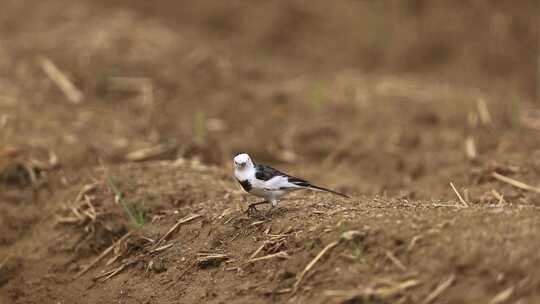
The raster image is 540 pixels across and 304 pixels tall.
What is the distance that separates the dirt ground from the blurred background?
0.03m

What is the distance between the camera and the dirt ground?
172 inches

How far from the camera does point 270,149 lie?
8.21 m

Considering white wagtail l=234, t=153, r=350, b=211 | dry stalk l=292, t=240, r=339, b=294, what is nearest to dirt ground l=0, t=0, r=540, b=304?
dry stalk l=292, t=240, r=339, b=294

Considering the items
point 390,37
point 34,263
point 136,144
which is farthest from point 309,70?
point 34,263

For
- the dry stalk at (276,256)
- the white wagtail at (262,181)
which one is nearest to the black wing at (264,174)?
the white wagtail at (262,181)

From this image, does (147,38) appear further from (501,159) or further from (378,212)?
(378,212)

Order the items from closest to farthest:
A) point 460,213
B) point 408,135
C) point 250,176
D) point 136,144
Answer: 1. point 460,213
2. point 250,176
3. point 136,144
4. point 408,135

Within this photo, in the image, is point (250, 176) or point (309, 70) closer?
point (250, 176)

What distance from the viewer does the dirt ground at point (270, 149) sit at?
14.3ft

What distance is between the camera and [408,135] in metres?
8.22

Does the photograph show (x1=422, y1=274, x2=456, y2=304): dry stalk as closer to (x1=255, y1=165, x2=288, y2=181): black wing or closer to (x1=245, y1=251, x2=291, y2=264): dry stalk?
(x1=245, y1=251, x2=291, y2=264): dry stalk

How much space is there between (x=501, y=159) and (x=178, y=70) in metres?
3.76

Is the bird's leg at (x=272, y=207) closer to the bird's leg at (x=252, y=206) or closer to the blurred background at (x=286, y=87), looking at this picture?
the bird's leg at (x=252, y=206)

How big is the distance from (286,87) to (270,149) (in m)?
1.55
